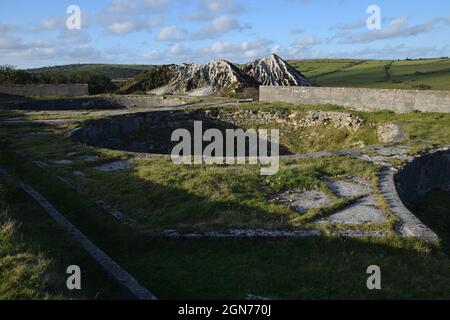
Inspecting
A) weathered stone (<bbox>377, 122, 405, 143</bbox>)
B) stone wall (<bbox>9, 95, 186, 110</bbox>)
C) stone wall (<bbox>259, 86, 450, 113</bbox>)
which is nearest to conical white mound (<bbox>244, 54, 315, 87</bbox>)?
stone wall (<bbox>259, 86, 450, 113</bbox>)

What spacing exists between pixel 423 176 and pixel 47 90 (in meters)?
31.1

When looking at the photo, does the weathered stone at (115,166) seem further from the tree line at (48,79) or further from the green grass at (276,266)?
the tree line at (48,79)

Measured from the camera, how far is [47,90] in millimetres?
37125

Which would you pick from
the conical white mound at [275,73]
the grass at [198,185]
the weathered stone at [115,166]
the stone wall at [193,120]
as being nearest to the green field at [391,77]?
the conical white mound at [275,73]

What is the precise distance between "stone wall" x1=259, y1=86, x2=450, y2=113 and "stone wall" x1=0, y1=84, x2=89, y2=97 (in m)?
16.2

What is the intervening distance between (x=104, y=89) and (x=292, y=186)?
34737 mm

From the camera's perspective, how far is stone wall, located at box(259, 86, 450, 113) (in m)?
21.2

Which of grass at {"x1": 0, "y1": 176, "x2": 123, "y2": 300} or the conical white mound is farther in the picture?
the conical white mound

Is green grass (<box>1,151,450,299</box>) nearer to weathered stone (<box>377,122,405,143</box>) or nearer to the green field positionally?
weathered stone (<box>377,122,405,143</box>)

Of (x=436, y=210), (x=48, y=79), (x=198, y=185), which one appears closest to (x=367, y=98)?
(x=436, y=210)

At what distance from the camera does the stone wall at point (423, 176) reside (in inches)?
508

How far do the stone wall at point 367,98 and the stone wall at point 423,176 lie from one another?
6669 mm
